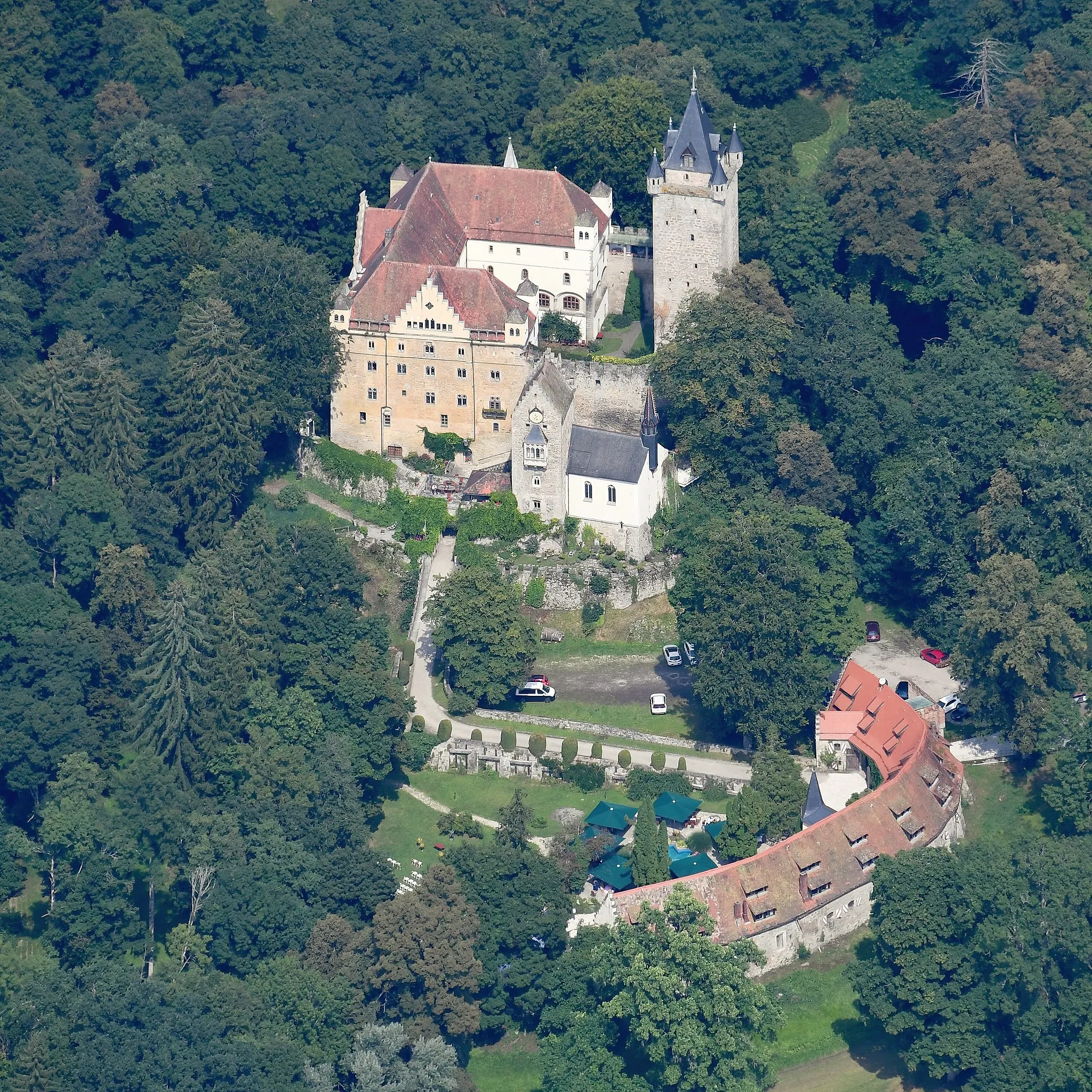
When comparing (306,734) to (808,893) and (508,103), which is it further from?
(508,103)

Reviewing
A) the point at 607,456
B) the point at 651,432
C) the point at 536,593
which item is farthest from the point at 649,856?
the point at 651,432

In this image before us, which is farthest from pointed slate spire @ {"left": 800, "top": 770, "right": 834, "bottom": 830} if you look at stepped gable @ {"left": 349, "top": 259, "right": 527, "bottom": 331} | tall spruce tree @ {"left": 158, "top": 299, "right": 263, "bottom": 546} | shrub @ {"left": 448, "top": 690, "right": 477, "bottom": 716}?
tall spruce tree @ {"left": 158, "top": 299, "right": 263, "bottom": 546}

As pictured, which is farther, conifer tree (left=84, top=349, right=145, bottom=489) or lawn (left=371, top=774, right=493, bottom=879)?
conifer tree (left=84, top=349, right=145, bottom=489)

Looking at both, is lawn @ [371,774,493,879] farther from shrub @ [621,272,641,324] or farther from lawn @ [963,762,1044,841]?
shrub @ [621,272,641,324]

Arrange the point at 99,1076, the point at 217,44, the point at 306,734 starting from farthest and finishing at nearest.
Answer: the point at 217,44 → the point at 306,734 → the point at 99,1076

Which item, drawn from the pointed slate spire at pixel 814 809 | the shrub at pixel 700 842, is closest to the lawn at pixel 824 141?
the pointed slate spire at pixel 814 809

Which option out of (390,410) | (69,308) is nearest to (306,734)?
(390,410)
